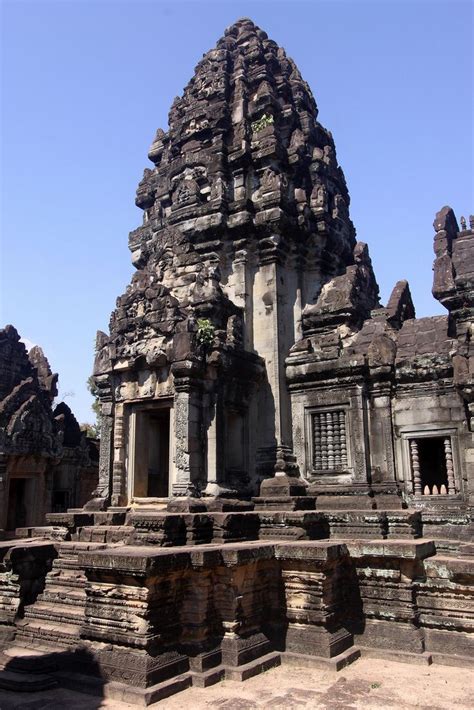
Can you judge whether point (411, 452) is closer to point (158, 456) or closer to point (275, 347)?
point (275, 347)

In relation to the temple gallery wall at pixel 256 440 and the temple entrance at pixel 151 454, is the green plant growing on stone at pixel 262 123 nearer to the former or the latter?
the temple gallery wall at pixel 256 440

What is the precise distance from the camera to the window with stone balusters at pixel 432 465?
9719mm

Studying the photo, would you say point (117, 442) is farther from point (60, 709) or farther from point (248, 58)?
point (248, 58)

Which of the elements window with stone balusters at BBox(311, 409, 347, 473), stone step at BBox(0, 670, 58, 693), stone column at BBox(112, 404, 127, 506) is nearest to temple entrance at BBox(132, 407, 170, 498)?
stone column at BBox(112, 404, 127, 506)

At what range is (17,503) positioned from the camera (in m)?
18.4

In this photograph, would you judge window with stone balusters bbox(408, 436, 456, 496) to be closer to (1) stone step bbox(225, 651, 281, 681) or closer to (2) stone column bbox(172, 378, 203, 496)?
(2) stone column bbox(172, 378, 203, 496)

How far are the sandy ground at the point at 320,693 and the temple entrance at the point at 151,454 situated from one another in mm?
4337

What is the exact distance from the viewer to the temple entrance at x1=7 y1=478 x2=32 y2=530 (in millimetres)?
18156

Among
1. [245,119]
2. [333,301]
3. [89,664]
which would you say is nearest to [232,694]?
[89,664]

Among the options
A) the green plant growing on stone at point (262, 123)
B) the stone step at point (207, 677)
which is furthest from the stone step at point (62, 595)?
the green plant growing on stone at point (262, 123)

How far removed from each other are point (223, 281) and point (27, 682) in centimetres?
771

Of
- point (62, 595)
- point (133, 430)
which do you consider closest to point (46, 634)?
point (62, 595)

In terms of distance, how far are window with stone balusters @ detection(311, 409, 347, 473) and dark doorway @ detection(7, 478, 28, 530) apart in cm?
1106

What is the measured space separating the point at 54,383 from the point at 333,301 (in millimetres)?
11608
